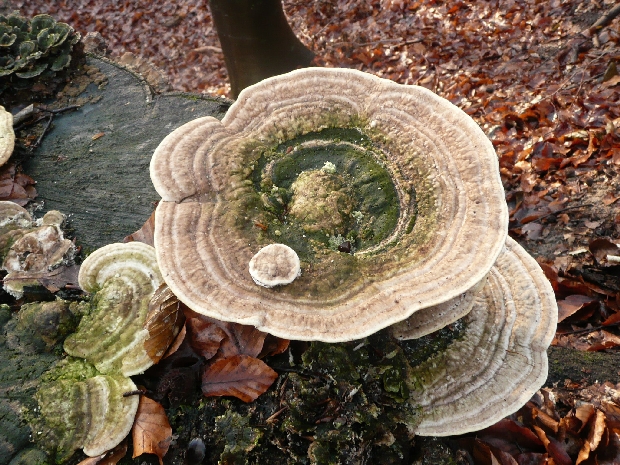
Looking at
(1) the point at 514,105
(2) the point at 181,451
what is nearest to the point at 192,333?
(2) the point at 181,451

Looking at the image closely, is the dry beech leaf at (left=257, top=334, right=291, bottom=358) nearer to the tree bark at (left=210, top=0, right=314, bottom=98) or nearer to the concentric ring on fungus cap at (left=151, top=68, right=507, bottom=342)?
the concentric ring on fungus cap at (left=151, top=68, right=507, bottom=342)

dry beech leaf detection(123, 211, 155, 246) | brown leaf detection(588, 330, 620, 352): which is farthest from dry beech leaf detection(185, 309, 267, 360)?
brown leaf detection(588, 330, 620, 352)

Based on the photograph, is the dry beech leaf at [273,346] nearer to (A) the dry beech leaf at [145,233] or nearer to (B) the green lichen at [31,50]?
(A) the dry beech leaf at [145,233]

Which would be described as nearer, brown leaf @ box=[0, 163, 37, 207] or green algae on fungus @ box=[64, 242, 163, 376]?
green algae on fungus @ box=[64, 242, 163, 376]

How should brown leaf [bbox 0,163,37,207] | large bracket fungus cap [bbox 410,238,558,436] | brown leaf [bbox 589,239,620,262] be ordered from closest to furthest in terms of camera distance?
1. large bracket fungus cap [bbox 410,238,558,436]
2. brown leaf [bbox 0,163,37,207]
3. brown leaf [bbox 589,239,620,262]

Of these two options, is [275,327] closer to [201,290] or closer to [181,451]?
[201,290]

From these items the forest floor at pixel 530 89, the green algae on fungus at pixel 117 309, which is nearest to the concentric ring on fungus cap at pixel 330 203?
the green algae on fungus at pixel 117 309
